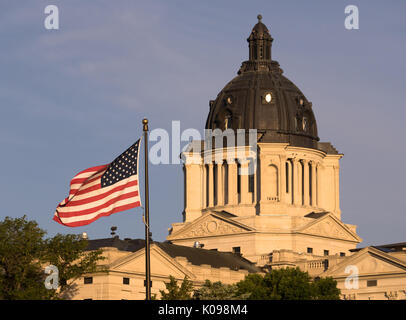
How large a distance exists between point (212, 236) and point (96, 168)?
83680 millimetres

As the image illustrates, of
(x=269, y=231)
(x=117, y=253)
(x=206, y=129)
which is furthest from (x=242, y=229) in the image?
(x=117, y=253)

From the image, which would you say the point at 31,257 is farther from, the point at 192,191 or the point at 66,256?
the point at 192,191

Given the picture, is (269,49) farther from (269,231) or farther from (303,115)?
(269,231)

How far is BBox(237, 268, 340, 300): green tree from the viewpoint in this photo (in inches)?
4380

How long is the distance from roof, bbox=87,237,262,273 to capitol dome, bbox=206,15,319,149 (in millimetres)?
17681

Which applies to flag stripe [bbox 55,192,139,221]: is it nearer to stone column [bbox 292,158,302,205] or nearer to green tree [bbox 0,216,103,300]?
green tree [bbox 0,216,103,300]

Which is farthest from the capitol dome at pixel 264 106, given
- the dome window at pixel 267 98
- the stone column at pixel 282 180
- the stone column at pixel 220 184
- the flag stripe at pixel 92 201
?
the flag stripe at pixel 92 201

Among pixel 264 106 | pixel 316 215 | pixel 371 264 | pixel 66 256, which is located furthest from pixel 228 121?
pixel 66 256

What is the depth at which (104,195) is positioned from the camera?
222 feet

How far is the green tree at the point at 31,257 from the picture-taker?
10450cm

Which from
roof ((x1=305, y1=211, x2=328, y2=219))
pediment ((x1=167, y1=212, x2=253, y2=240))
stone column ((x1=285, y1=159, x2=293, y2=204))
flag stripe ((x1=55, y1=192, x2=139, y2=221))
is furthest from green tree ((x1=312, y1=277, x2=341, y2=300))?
flag stripe ((x1=55, y1=192, x2=139, y2=221))

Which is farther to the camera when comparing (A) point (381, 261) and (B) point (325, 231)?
(B) point (325, 231)

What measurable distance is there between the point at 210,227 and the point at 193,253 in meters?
13.4
